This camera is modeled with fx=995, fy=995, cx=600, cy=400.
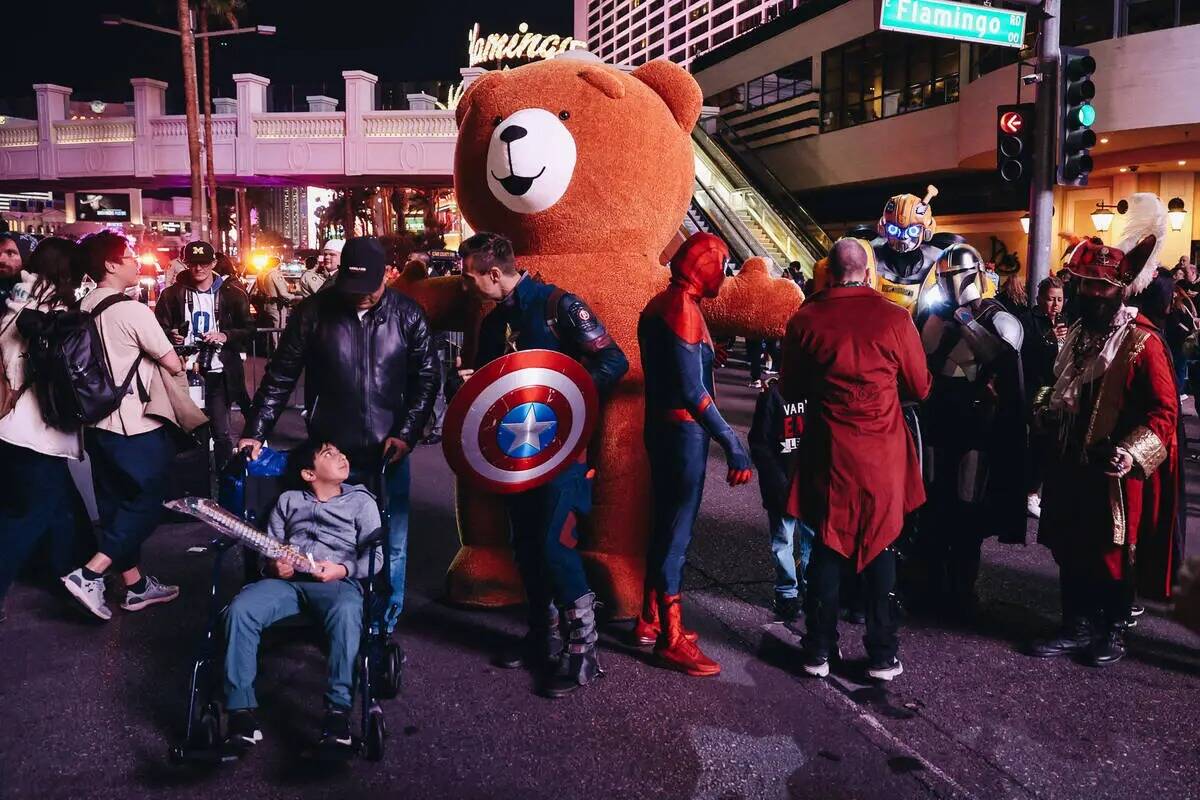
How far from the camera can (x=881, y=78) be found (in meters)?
26.5

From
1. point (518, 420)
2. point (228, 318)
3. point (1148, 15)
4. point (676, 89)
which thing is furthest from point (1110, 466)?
point (1148, 15)

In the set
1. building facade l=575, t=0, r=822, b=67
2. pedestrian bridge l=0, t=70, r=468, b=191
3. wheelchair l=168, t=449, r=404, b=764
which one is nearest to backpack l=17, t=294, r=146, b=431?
wheelchair l=168, t=449, r=404, b=764

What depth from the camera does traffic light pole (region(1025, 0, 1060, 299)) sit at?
8805mm

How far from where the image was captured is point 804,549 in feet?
16.0

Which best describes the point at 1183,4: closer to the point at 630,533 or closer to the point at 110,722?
the point at 630,533

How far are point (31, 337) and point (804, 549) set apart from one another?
3827 millimetres

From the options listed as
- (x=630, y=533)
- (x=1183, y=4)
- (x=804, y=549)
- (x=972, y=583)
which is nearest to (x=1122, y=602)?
(x=972, y=583)

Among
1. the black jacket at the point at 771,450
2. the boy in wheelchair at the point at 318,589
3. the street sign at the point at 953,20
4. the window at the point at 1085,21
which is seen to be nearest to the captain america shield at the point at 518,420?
the boy in wheelchair at the point at 318,589

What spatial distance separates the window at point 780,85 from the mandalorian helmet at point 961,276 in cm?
2666

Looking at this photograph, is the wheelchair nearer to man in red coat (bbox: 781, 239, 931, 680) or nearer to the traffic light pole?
man in red coat (bbox: 781, 239, 931, 680)

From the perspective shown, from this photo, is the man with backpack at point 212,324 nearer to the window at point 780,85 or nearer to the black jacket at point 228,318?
the black jacket at point 228,318

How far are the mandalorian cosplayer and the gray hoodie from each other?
2.72 metres

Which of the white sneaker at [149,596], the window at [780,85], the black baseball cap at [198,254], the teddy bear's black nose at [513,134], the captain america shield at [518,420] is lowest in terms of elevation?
the white sneaker at [149,596]

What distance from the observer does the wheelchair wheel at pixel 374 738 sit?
11.0ft
